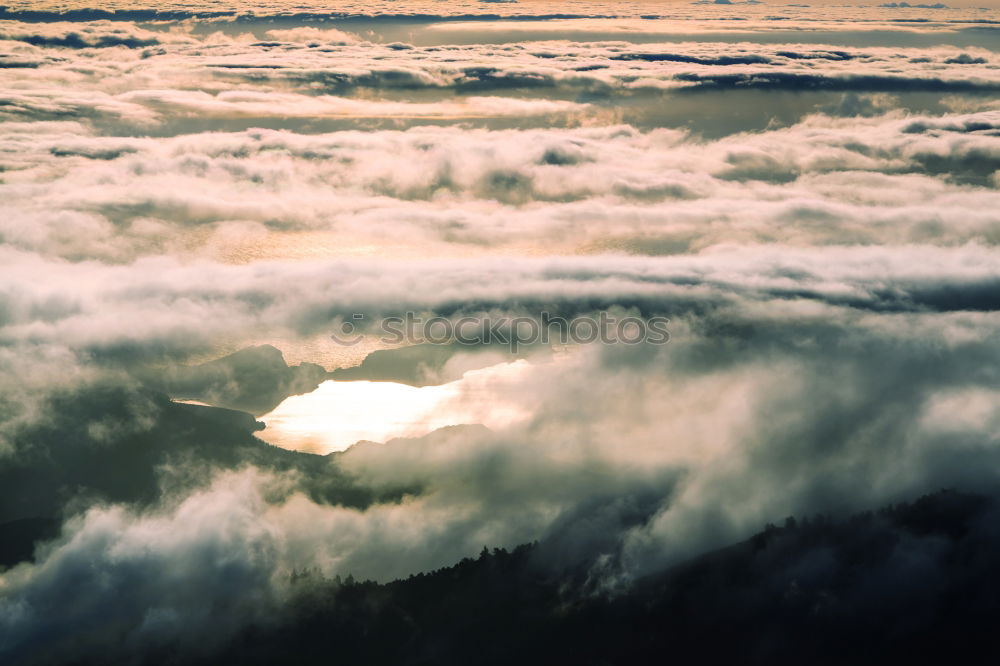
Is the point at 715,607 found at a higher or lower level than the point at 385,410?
lower

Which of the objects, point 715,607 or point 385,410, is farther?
point 385,410

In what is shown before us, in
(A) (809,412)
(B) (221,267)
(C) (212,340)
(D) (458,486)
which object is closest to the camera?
(D) (458,486)

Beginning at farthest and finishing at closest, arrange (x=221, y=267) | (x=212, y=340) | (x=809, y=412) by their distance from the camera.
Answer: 1. (x=221, y=267)
2. (x=212, y=340)
3. (x=809, y=412)

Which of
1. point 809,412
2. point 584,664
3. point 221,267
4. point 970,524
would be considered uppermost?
point 221,267

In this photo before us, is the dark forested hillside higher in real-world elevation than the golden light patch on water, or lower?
lower

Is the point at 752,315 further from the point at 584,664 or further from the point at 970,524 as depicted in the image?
the point at 584,664

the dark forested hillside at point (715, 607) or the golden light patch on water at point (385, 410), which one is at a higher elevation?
the golden light patch on water at point (385, 410)

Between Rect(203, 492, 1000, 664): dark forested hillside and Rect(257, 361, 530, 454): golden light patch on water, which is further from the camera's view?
Rect(257, 361, 530, 454): golden light patch on water

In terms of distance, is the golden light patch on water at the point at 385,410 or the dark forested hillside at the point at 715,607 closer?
the dark forested hillside at the point at 715,607

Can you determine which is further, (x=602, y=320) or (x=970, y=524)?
(x=602, y=320)

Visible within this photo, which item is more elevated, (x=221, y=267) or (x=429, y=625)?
(x=221, y=267)

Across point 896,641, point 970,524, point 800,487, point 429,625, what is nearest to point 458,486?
point 429,625
